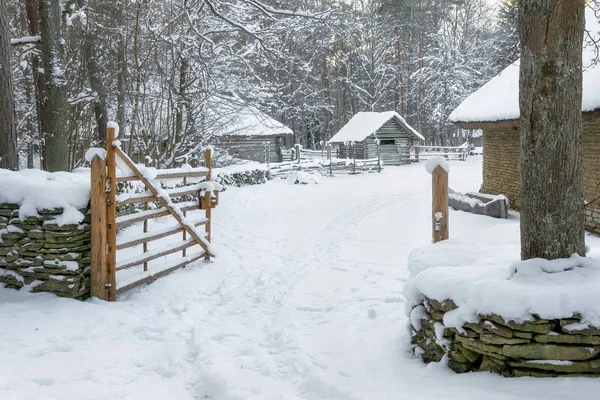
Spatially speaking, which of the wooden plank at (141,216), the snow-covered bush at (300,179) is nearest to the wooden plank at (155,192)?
the wooden plank at (141,216)

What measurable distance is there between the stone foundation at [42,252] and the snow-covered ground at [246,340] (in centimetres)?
17

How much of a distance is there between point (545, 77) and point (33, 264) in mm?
5547

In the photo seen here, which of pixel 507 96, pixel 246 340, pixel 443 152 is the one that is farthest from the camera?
pixel 443 152

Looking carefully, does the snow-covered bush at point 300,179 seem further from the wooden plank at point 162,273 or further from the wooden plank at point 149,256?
the wooden plank at point 149,256

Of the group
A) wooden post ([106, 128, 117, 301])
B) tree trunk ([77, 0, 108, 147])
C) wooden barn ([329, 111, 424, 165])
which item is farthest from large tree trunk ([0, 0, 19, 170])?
wooden barn ([329, 111, 424, 165])

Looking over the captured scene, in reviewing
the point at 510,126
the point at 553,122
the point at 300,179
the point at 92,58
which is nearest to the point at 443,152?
the point at 300,179

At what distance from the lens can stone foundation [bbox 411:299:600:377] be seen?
329cm

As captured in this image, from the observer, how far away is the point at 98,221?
5.78 m

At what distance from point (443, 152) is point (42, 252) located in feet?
116

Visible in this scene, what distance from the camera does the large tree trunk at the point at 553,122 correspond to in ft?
12.2

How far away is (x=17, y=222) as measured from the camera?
5.71 metres

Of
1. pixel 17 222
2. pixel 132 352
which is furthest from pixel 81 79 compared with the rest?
pixel 132 352

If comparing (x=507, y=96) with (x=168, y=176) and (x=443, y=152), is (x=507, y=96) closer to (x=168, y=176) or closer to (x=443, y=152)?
(x=168, y=176)

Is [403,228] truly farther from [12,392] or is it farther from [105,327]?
[12,392]
